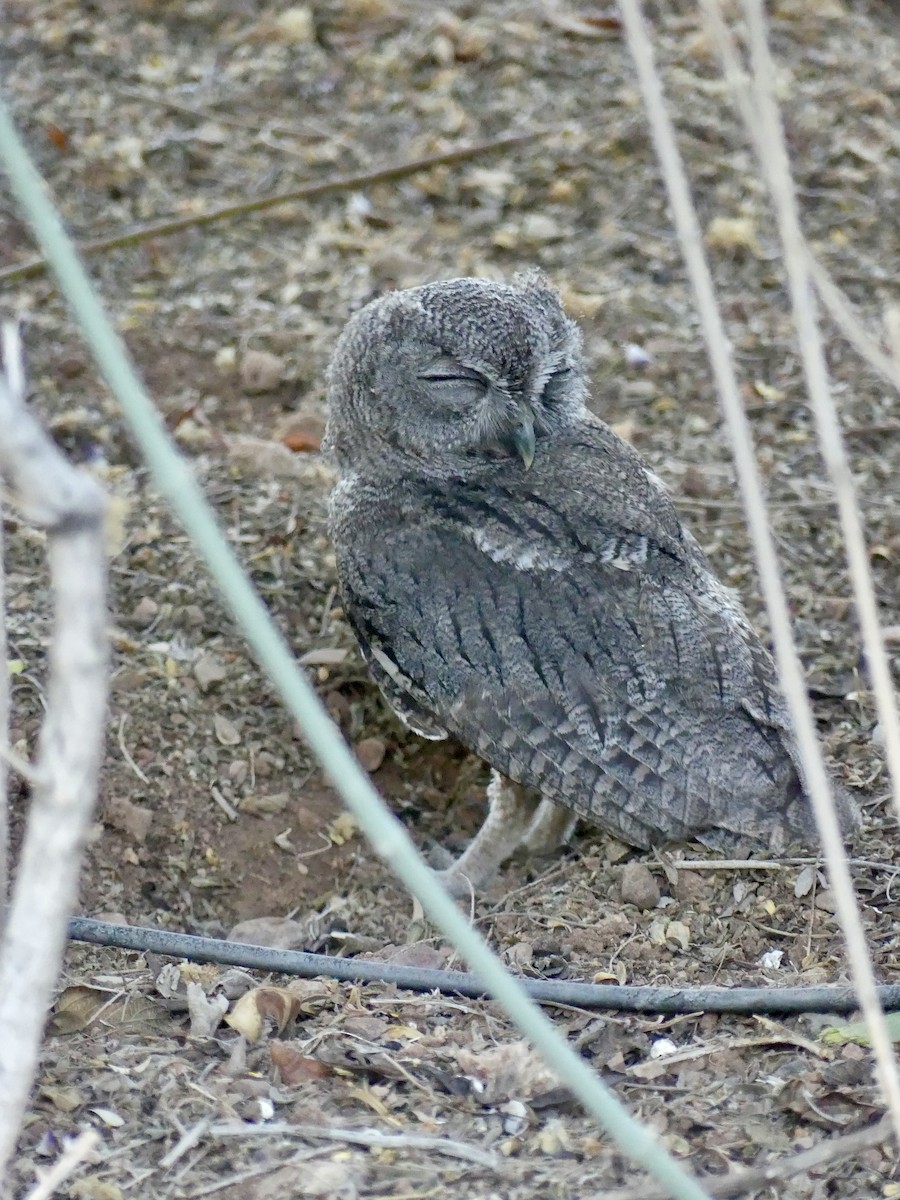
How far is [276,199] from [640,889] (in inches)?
149

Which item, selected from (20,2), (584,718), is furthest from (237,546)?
(20,2)

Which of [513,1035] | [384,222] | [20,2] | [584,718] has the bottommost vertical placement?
[513,1035]

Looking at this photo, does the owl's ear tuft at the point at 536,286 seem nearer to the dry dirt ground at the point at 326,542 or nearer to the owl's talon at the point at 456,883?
the dry dirt ground at the point at 326,542

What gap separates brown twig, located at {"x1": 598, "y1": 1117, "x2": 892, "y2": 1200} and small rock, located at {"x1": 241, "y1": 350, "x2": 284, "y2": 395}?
3.58 meters

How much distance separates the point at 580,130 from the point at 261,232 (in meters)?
1.63

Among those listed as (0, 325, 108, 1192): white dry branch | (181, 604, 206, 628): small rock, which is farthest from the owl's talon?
(0, 325, 108, 1192): white dry branch

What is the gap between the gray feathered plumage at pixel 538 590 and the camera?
3.68 meters

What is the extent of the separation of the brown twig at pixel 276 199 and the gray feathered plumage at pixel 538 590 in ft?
6.64

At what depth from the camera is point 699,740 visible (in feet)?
12.1

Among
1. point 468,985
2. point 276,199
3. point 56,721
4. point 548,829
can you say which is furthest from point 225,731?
point 276,199

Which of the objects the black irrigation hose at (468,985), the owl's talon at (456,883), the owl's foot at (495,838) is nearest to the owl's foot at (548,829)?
the owl's foot at (495,838)

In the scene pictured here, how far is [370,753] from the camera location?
438cm

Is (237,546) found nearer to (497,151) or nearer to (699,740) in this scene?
(699,740)

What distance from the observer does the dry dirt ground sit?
2805 mm
